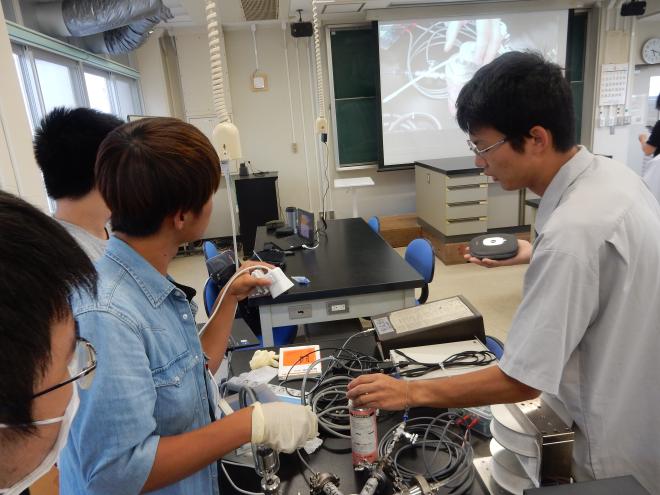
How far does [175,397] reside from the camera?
77 centimetres

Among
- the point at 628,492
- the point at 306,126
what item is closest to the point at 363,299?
the point at 628,492

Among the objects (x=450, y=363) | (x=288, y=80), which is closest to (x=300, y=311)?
(x=450, y=363)

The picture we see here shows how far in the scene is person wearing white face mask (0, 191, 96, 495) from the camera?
0.40 m

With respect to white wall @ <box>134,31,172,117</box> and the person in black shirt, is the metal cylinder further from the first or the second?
white wall @ <box>134,31,172,117</box>

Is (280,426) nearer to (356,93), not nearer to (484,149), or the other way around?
(484,149)

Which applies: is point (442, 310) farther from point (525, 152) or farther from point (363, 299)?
point (363, 299)

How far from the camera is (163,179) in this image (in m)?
0.75

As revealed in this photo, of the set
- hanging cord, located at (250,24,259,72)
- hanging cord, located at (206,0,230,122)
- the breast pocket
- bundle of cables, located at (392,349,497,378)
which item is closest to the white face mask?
the breast pocket

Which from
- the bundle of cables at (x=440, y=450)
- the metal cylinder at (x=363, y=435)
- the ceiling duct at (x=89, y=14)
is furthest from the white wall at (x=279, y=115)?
the metal cylinder at (x=363, y=435)

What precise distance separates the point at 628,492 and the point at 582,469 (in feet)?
0.83

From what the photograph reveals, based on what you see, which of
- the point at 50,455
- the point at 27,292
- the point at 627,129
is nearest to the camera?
the point at 27,292

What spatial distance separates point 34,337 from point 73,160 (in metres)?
1.05

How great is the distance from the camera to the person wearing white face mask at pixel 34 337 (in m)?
0.40

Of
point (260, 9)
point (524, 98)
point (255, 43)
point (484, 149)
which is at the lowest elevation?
point (484, 149)
